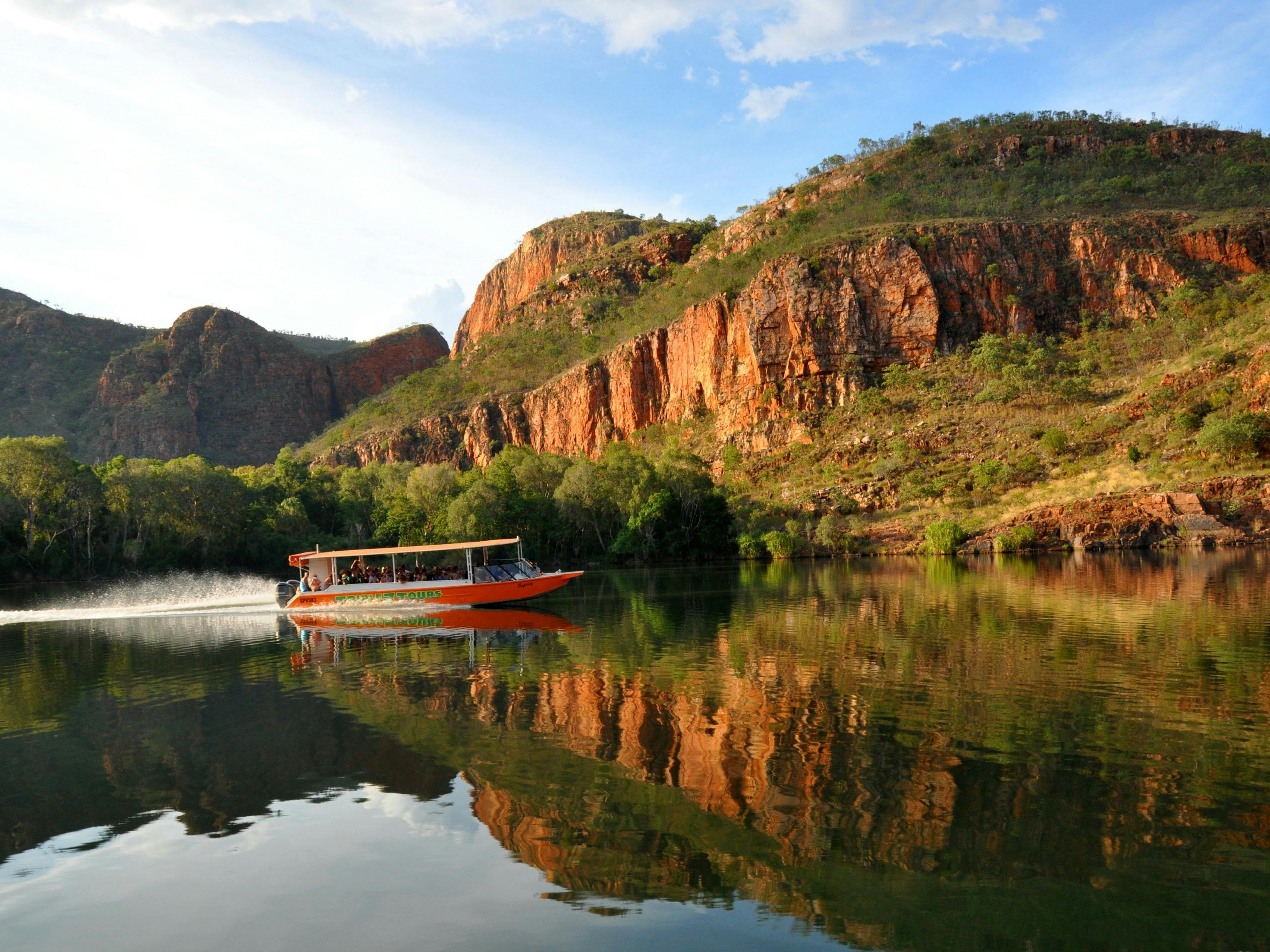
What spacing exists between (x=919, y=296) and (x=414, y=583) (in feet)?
255

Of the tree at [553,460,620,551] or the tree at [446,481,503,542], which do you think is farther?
the tree at [553,460,620,551]

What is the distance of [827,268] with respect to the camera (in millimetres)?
103500

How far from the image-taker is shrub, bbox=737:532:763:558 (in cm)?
7406

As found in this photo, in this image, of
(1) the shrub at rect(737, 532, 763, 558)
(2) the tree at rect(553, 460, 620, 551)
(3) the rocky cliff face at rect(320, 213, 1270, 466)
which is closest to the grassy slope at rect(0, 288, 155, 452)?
(2) the tree at rect(553, 460, 620, 551)

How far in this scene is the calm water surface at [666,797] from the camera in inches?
305

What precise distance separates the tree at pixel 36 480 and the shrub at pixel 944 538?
69282 mm

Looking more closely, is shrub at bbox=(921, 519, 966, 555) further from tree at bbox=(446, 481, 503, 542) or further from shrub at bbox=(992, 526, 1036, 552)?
tree at bbox=(446, 481, 503, 542)

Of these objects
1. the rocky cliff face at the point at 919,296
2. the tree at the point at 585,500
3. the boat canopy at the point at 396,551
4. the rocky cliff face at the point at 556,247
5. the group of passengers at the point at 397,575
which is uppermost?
the rocky cliff face at the point at 556,247

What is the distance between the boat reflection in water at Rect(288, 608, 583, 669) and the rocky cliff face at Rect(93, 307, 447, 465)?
479ft

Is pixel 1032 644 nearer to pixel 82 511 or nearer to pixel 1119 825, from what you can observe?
pixel 1119 825

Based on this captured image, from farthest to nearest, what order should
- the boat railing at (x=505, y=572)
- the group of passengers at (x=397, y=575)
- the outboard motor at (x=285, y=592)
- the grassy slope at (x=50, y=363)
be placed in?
1. the grassy slope at (x=50, y=363)
2. the outboard motor at (x=285, y=592)
3. the group of passengers at (x=397, y=575)
4. the boat railing at (x=505, y=572)

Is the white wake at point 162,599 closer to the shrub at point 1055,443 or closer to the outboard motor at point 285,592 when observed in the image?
the outboard motor at point 285,592

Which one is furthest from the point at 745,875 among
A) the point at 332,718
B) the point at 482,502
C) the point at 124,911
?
the point at 482,502

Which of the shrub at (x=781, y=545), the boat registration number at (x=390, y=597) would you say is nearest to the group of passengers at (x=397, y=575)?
the boat registration number at (x=390, y=597)
